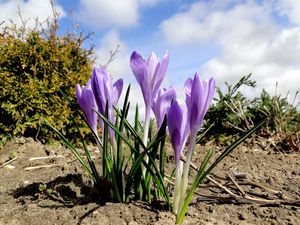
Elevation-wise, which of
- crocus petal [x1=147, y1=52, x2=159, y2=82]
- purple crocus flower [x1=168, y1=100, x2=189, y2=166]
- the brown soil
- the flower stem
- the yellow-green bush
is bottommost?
the brown soil

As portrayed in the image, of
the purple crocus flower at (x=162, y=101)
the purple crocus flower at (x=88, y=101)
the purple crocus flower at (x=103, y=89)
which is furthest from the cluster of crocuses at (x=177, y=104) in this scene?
the purple crocus flower at (x=88, y=101)

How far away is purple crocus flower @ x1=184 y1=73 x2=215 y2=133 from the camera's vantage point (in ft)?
5.63

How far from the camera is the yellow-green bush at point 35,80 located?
5.16 m

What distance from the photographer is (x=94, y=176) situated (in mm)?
2121

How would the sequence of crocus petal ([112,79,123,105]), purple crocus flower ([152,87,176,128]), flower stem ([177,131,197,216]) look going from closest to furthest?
flower stem ([177,131,197,216]) → purple crocus flower ([152,87,176,128]) → crocus petal ([112,79,123,105])

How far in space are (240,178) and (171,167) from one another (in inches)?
26.7

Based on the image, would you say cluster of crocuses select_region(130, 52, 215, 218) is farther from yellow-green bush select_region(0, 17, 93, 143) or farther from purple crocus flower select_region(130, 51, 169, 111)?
yellow-green bush select_region(0, 17, 93, 143)

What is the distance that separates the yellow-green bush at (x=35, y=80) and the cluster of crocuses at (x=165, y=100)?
3.16m

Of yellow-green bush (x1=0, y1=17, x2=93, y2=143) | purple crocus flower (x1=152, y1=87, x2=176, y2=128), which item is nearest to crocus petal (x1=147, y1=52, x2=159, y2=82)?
purple crocus flower (x1=152, y1=87, x2=176, y2=128)

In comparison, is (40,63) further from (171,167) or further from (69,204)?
(69,204)

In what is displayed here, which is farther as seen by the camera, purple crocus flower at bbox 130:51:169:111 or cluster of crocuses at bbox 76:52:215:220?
purple crocus flower at bbox 130:51:169:111

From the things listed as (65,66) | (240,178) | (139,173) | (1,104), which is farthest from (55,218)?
(65,66)

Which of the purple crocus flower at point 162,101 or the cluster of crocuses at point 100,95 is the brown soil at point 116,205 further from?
the purple crocus flower at point 162,101

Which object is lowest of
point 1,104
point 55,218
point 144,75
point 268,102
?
point 55,218
